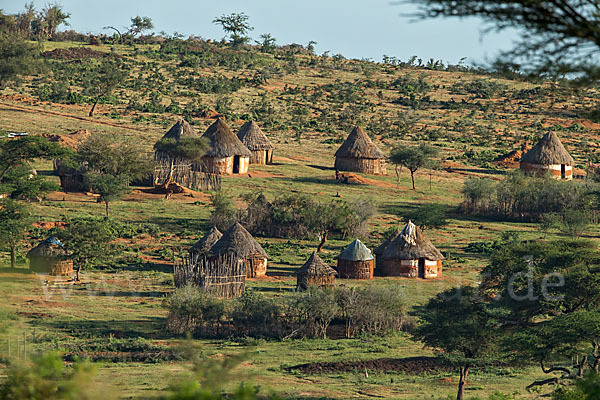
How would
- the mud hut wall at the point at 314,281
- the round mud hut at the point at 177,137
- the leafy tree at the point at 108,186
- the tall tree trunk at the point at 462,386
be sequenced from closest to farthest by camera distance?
the tall tree trunk at the point at 462,386 < the mud hut wall at the point at 314,281 < the leafy tree at the point at 108,186 < the round mud hut at the point at 177,137

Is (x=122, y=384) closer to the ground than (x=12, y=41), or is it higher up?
closer to the ground

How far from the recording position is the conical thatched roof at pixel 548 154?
45.5 m

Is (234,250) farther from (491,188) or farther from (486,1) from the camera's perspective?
(486,1)

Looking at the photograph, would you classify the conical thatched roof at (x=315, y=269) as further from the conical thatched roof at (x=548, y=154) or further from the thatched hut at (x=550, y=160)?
the conical thatched roof at (x=548, y=154)

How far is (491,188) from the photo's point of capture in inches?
1490

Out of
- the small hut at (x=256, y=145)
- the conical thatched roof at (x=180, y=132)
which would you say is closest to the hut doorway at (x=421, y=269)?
the conical thatched roof at (x=180, y=132)

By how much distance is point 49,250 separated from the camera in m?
26.1

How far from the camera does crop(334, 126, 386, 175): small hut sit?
4406 cm

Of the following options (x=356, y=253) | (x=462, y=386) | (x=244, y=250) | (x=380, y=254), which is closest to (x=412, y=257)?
(x=380, y=254)

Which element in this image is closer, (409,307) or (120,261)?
(409,307)

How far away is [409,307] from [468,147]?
30.8 metres

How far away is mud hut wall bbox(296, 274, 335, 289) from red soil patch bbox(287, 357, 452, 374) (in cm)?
542

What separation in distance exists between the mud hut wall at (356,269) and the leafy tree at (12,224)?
9475 mm

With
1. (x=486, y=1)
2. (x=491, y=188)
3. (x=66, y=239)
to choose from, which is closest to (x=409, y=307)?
(x=66, y=239)
